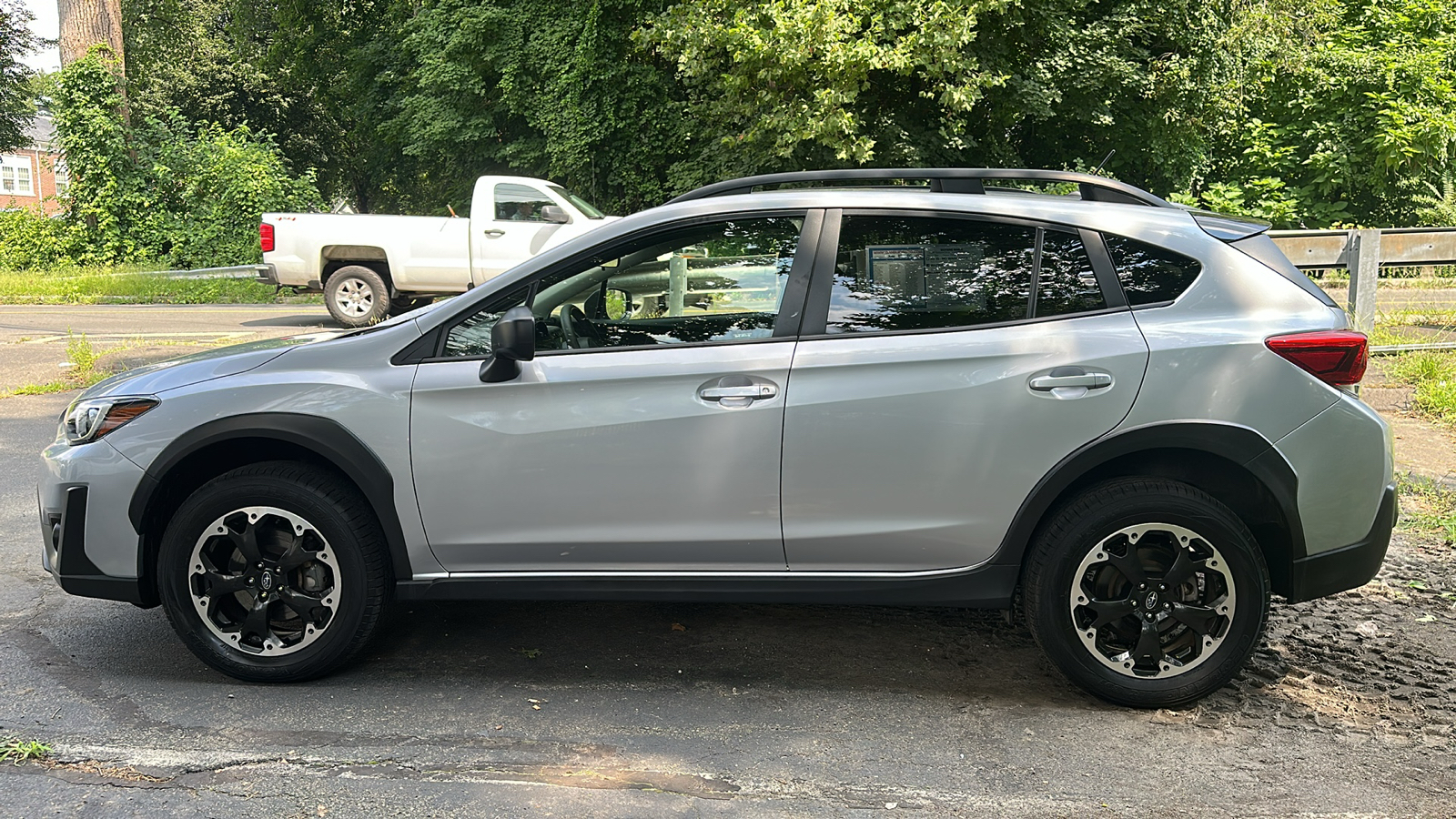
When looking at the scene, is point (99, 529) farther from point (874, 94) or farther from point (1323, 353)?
point (874, 94)

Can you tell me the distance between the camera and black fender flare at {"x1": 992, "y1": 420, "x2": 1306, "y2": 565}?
364cm

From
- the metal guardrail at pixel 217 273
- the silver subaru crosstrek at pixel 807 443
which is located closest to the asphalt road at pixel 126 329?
the metal guardrail at pixel 217 273

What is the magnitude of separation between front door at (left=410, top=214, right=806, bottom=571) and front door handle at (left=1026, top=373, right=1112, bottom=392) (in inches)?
31.5

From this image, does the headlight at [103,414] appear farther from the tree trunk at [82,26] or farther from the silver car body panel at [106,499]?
the tree trunk at [82,26]

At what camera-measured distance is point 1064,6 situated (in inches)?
714

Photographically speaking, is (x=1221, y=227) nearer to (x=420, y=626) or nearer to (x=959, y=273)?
(x=959, y=273)

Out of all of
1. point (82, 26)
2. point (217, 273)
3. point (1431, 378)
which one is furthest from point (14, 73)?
point (1431, 378)

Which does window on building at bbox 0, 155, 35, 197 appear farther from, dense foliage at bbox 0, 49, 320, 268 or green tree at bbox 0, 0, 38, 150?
dense foliage at bbox 0, 49, 320, 268

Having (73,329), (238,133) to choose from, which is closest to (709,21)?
(73,329)

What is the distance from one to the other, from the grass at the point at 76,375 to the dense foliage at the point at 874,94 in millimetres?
9596

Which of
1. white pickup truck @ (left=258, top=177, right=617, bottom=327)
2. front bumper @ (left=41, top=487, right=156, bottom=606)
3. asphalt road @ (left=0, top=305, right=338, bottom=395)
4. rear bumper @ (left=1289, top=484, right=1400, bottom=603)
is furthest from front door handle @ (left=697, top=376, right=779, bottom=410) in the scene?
white pickup truck @ (left=258, top=177, right=617, bottom=327)

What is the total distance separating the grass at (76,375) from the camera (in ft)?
32.7

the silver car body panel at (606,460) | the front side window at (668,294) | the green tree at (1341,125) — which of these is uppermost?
the green tree at (1341,125)

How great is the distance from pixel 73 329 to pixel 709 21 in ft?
31.3
